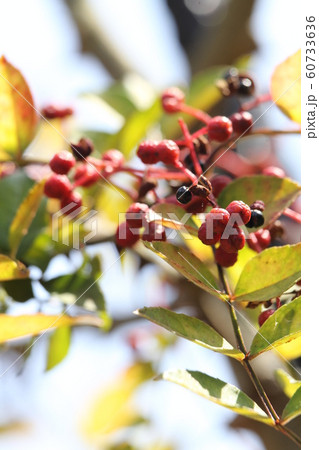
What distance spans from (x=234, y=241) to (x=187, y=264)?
2.3 inches

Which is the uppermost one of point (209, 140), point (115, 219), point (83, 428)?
point (209, 140)

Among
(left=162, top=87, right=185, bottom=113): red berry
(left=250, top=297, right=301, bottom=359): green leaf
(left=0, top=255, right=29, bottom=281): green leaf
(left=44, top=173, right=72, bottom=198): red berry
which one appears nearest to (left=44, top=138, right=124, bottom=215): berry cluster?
(left=44, top=173, right=72, bottom=198): red berry

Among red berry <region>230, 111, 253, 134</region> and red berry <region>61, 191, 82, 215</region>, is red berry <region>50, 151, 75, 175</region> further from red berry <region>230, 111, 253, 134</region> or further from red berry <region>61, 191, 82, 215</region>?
red berry <region>230, 111, 253, 134</region>

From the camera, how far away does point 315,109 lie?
0.84m

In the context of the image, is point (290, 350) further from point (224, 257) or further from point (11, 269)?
point (11, 269)

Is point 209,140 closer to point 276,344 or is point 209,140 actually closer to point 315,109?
point 315,109

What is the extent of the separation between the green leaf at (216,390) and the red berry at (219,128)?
33cm

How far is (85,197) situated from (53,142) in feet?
1.02

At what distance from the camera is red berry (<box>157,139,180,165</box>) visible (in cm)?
76

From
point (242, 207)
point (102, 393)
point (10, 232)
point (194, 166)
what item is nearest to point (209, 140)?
point (194, 166)

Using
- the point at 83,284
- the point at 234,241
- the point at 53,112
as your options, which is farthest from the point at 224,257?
the point at 53,112

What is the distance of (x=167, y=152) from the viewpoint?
0.76 m

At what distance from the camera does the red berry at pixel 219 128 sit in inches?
31.5

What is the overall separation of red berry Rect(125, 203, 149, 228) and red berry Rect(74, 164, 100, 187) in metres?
0.14
